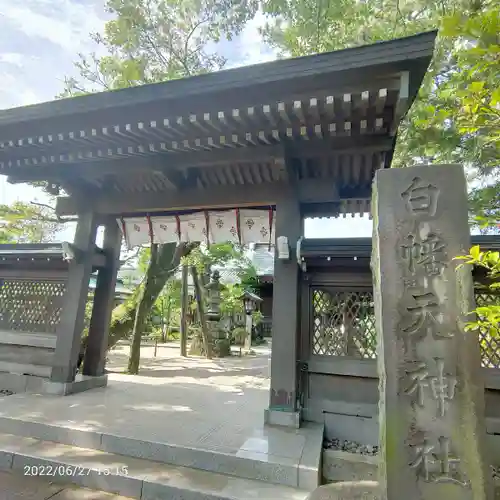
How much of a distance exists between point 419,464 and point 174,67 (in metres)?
9.04

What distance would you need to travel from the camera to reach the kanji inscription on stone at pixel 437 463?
2.12m

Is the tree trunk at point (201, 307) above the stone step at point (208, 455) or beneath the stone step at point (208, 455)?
above

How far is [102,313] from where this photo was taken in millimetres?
6094

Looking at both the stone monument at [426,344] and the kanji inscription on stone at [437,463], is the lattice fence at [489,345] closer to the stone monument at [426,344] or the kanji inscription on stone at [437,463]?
the stone monument at [426,344]

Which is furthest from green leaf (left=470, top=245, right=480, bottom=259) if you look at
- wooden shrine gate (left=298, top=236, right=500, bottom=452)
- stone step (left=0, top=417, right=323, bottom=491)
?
stone step (left=0, top=417, right=323, bottom=491)

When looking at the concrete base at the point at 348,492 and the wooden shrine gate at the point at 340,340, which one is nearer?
the concrete base at the point at 348,492

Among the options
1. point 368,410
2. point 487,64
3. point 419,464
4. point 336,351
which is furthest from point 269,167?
point 419,464

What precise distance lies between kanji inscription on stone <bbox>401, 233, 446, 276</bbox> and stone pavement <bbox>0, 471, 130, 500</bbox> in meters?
3.09

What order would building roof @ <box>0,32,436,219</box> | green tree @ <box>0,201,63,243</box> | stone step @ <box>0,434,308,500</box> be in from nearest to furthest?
stone step @ <box>0,434,308,500</box> < building roof @ <box>0,32,436,219</box> < green tree @ <box>0,201,63,243</box>

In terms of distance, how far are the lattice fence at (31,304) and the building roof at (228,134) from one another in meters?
1.43

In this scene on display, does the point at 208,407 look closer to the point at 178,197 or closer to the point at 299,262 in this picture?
the point at 299,262

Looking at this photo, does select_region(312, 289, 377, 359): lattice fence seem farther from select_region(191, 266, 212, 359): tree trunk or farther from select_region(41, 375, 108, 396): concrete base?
select_region(191, 266, 212, 359): tree trunk

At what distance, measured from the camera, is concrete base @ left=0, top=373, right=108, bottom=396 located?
5207 millimetres
